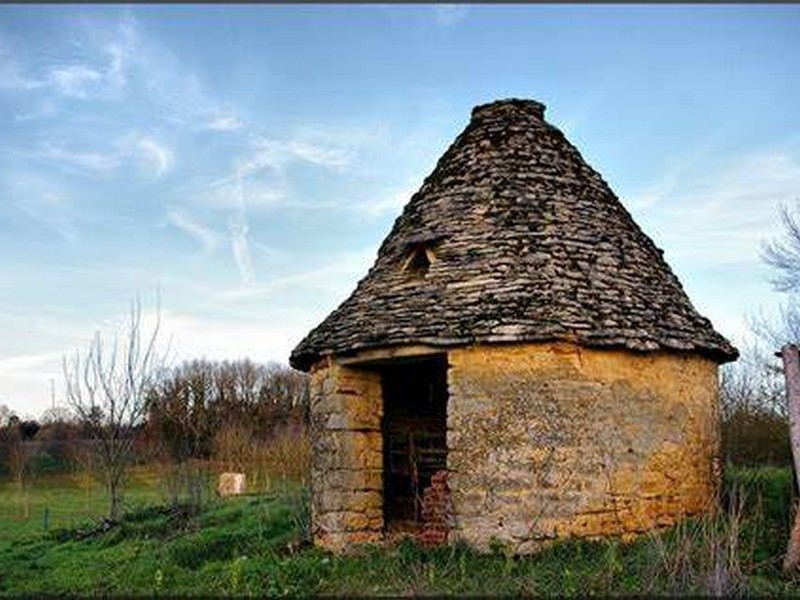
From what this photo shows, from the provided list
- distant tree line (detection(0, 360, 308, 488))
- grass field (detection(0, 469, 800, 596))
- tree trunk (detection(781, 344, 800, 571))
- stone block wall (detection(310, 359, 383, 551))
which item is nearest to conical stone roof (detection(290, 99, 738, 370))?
stone block wall (detection(310, 359, 383, 551))

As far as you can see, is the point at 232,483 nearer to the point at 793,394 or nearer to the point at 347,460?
the point at 347,460

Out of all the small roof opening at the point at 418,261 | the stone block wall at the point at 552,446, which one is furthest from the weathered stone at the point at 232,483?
the stone block wall at the point at 552,446

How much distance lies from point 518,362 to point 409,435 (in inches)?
126

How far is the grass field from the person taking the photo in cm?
643

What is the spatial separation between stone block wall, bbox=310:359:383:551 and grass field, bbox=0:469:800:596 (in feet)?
1.38

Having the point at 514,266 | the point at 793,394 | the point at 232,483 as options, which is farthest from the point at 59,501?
the point at 793,394

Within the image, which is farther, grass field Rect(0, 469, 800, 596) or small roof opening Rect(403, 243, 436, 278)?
small roof opening Rect(403, 243, 436, 278)

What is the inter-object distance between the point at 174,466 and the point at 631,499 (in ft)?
41.8

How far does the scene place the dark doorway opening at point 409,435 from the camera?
10.9 meters

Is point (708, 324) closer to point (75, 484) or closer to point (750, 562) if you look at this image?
point (750, 562)

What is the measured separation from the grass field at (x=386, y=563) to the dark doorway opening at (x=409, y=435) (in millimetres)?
1283

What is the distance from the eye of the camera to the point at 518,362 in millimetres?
8219

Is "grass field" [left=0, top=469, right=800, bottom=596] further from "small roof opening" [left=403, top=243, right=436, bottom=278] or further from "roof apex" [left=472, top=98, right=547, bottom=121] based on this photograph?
"roof apex" [left=472, top=98, right=547, bottom=121]

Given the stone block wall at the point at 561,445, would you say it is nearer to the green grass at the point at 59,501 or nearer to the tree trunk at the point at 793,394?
the tree trunk at the point at 793,394
